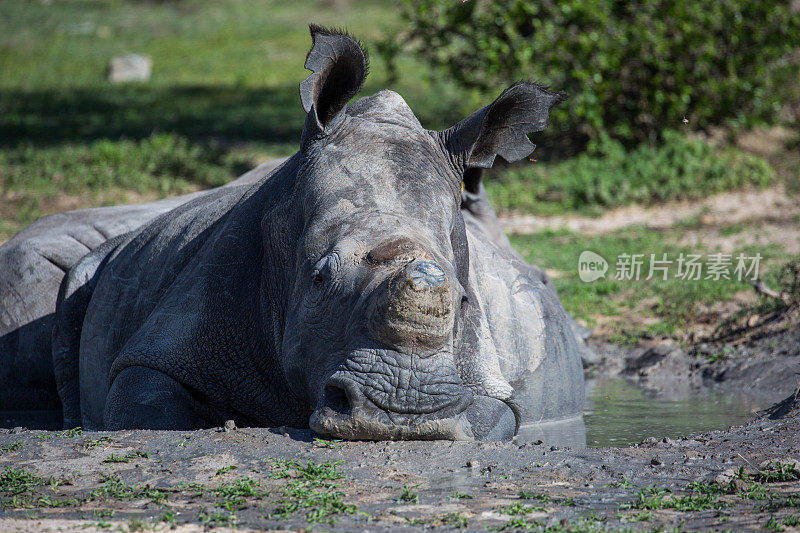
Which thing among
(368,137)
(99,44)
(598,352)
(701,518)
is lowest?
(701,518)

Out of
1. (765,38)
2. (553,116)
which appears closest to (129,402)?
(553,116)

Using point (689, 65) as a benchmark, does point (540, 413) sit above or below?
below

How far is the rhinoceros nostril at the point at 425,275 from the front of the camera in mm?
3854

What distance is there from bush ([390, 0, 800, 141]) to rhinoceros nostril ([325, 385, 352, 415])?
→ 10.4 meters

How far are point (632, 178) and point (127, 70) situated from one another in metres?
12.3

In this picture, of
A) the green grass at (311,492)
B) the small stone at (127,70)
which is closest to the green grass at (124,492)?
the green grass at (311,492)

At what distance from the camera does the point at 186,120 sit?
696 inches

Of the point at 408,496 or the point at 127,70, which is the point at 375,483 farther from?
the point at 127,70

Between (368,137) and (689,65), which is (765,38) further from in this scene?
(368,137)

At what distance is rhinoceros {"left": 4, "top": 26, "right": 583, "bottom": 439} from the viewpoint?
13.3 ft

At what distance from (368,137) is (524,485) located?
171 cm

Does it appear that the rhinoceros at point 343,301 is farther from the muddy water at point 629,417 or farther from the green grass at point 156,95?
the green grass at point 156,95

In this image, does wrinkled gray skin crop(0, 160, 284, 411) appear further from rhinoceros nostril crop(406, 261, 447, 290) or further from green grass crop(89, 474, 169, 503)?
green grass crop(89, 474, 169, 503)

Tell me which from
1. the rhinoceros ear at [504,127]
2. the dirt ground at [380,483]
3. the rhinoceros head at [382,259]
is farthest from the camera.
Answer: the rhinoceros ear at [504,127]
